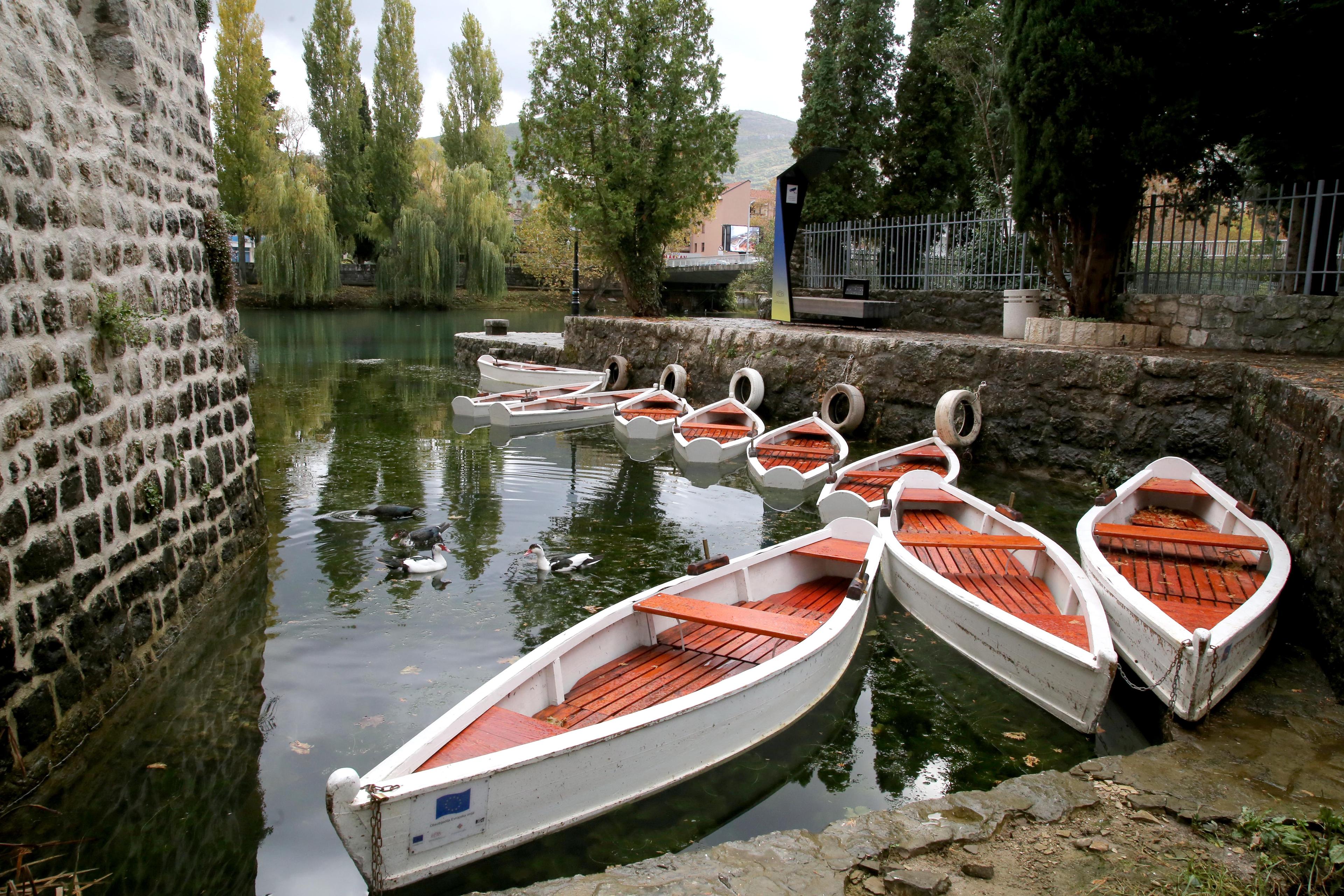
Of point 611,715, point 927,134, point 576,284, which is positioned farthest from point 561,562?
point 576,284

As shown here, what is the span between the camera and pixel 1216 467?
8344 millimetres

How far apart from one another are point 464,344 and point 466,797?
1906 cm

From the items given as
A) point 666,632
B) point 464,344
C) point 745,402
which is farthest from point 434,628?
point 464,344

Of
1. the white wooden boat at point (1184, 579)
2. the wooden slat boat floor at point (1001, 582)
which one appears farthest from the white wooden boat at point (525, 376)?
the white wooden boat at point (1184, 579)

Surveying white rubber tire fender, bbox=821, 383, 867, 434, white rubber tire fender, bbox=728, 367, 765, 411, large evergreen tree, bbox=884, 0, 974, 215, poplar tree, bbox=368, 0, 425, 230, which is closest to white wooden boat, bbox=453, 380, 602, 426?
white rubber tire fender, bbox=728, 367, 765, 411

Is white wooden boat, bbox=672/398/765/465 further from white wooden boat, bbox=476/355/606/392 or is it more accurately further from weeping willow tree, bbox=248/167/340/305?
weeping willow tree, bbox=248/167/340/305

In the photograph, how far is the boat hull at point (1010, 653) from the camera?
4152 millimetres

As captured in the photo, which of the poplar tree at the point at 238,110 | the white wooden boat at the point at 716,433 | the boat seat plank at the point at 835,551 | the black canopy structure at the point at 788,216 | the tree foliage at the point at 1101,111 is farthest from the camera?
the poplar tree at the point at 238,110

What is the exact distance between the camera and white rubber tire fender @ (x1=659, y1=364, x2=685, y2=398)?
15.1m

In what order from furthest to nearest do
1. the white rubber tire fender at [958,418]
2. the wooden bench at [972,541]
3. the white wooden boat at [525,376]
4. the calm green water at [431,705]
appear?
the white wooden boat at [525,376], the white rubber tire fender at [958,418], the wooden bench at [972,541], the calm green water at [431,705]

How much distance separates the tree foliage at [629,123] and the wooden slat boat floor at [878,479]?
11.6 meters

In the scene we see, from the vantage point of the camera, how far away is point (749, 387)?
44.4 feet

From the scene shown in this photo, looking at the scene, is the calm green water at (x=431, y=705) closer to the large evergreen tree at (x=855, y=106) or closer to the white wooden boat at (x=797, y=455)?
the white wooden boat at (x=797, y=455)

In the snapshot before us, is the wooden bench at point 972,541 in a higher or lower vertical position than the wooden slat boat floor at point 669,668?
higher
